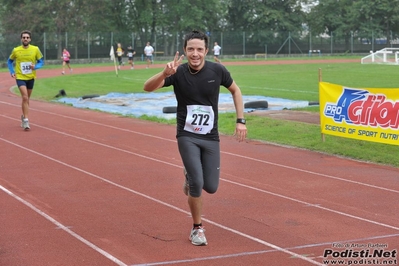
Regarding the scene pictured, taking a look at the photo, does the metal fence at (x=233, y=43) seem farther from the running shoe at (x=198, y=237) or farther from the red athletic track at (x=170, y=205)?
the running shoe at (x=198, y=237)

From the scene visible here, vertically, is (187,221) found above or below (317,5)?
below

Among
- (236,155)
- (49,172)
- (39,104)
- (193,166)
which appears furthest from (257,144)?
(39,104)

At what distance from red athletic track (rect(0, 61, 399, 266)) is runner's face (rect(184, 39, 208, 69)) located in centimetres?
176

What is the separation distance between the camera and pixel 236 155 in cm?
1323

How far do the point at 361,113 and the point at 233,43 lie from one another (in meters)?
57.8

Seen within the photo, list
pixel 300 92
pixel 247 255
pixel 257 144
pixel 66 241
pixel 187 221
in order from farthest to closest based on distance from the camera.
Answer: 1. pixel 300 92
2. pixel 257 144
3. pixel 187 221
4. pixel 66 241
5. pixel 247 255

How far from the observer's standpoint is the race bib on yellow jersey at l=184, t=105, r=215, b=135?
23.4ft

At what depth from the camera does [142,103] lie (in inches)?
939

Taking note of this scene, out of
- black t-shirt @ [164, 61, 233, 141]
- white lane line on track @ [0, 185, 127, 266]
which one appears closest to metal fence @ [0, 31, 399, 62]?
white lane line on track @ [0, 185, 127, 266]

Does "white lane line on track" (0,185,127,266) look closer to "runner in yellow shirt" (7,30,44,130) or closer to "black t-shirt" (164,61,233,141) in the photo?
"black t-shirt" (164,61,233,141)

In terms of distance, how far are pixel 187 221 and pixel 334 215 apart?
174 centimetres

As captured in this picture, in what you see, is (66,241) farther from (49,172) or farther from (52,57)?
(52,57)

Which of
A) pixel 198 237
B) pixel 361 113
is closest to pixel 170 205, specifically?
pixel 198 237

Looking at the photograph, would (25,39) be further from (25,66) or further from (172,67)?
(172,67)
